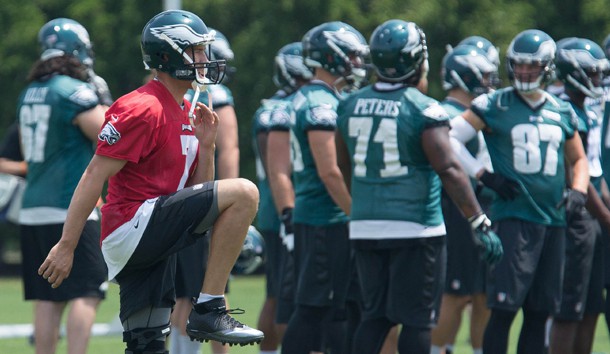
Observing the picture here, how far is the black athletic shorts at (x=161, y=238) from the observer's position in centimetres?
574

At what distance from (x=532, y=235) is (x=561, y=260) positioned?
231mm

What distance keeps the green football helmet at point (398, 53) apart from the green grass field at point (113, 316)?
360 centimetres

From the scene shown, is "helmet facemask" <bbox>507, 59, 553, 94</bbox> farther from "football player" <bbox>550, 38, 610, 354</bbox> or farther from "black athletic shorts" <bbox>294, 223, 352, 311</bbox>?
"black athletic shorts" <bbox>294, 223, 352, 311</bbox>

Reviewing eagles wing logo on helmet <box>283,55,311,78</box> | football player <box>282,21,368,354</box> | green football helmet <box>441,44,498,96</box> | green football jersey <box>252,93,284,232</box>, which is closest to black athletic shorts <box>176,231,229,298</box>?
football player <box>282,21,368,354</box>

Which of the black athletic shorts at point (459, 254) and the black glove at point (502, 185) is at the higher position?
the black glove at point (502, 185)

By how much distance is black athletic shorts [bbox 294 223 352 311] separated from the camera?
776 cm

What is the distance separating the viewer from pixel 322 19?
814 inches

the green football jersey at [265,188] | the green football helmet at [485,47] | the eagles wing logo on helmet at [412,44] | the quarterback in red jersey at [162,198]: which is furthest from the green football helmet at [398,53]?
the green football helmet at [485,47]

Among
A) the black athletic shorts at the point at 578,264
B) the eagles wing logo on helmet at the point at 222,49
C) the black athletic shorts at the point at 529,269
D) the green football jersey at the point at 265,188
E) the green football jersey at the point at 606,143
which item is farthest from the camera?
the green football jersey at the point at 265,188

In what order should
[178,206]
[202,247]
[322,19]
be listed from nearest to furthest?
[178,206]
[202,247]
[322,19]

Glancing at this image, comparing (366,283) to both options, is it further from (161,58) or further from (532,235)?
(161,58)

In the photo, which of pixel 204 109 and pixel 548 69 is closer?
pixel 204 109

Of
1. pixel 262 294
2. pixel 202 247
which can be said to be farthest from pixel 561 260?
pixel 262 294

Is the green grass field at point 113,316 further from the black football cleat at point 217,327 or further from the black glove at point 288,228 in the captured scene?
the black football cleat at point 217,327
